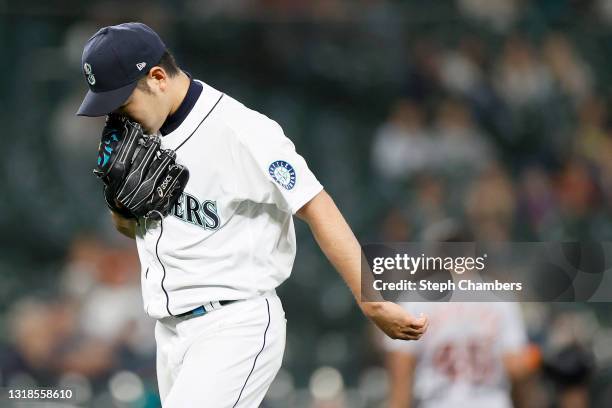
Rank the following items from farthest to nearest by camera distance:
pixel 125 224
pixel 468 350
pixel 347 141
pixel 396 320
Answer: pixel 347 141 → pixel 468 350 → pixel 125 224 → pixel 396 320

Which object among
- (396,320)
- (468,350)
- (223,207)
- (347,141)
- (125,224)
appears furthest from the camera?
(347,141)

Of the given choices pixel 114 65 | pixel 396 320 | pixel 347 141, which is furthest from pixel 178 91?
pixel 347 141

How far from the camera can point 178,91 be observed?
8.72 ft

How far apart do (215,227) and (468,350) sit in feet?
5.86

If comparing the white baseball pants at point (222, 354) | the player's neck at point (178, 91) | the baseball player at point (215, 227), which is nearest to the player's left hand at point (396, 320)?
the baseball player at point (215, 227)

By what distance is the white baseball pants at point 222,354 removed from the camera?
2.54 metres

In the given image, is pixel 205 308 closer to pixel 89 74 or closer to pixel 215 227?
pixel 215 227

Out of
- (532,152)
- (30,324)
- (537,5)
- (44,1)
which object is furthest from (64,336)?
(537,5)

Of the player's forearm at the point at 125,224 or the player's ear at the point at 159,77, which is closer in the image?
the player's ear at the point at 159,77

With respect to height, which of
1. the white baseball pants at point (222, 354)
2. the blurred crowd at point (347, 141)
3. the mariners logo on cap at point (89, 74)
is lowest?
the blurred crowd at point (347, 141)

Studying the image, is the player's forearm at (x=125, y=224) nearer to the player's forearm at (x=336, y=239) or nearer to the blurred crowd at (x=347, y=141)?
the player's forearm at (x=336, y=239)

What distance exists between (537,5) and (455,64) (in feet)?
3.17

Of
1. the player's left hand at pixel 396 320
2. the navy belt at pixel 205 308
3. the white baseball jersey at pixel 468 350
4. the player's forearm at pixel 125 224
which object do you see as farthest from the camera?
the white baseball jersey at pixel 468 350

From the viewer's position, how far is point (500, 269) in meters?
4.82
